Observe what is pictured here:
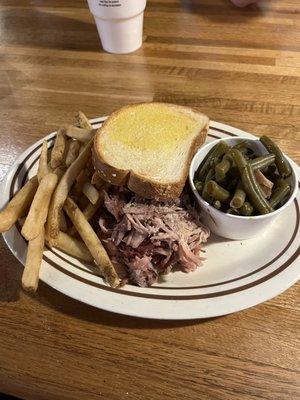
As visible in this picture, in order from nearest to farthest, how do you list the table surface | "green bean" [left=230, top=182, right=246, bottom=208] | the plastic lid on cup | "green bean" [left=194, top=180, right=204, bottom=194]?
the table surface, "green bean" [left=230, top=182, right=246, bottom=208], "green bean" [left=194, top=180, right=204, bottom=194], the plastic lid on cup

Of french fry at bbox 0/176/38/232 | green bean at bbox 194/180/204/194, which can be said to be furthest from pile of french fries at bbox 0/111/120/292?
green bean at bbox 194/180/204/194

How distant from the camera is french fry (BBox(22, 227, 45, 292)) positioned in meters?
1.07

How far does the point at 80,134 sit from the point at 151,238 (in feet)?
1.59

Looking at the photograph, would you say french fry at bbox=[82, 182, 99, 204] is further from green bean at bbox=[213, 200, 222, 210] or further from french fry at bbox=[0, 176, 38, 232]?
green bean at bbox=[213, 200, 222, 210]

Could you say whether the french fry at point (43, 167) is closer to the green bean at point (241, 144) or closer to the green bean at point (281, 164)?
the green bean at point (241, 144)

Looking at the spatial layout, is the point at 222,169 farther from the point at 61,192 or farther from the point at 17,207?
the point at 17,207

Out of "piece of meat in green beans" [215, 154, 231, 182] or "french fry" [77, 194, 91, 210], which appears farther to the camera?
"french fry" [77, 194, 91, 210]

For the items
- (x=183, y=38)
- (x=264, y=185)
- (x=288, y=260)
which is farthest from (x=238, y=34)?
(x=288, y=260)

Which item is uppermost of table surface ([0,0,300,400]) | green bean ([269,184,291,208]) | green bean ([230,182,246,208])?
green bean ([230,182,246,208])

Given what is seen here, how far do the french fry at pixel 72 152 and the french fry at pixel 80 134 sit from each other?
3 centimetres

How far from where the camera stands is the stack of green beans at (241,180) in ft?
3.80

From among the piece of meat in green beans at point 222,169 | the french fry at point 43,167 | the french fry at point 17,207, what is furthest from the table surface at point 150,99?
the piece of meat in green beans at point 222,169

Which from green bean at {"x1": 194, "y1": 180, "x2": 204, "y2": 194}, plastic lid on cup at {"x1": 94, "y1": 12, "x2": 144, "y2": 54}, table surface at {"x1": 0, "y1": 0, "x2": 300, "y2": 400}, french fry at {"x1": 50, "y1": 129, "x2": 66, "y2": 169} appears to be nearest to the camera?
table surface at {"x1": 0, "y1": 0, "x2": 300, "y2": 400}

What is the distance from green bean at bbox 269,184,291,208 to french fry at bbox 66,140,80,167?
66 centimetres
